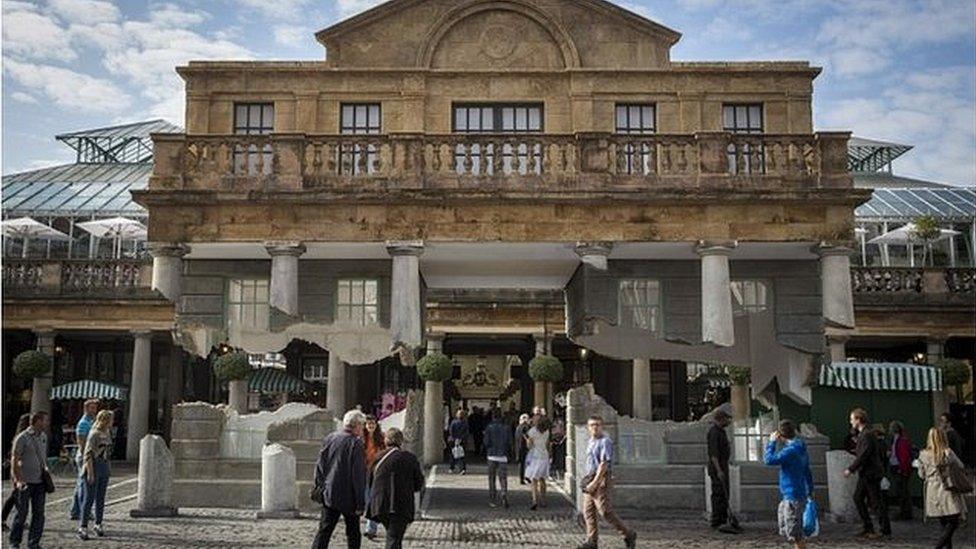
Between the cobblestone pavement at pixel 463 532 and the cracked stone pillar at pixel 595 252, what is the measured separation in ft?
15.3

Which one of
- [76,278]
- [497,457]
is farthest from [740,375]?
[76,278]

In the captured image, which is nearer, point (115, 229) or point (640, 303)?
point (640, 303)

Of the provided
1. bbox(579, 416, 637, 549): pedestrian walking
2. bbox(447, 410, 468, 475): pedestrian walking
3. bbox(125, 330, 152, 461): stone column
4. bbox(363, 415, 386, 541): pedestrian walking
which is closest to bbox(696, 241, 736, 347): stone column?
bbox(579, 416, 637, 549): pedestrian walking

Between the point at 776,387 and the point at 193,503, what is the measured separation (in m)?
11.9

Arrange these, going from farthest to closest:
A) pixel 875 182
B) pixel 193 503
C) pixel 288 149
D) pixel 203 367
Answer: pixel 875 182
pixel 203 367
pixel 288 149
pixel 193 503

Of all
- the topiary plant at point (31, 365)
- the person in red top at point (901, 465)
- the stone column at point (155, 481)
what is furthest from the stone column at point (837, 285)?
the topiary plant at point (31, 365)

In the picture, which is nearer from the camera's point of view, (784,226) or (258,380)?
(784,226)

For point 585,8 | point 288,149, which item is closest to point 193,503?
point 288,149

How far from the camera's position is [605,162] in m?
18.9

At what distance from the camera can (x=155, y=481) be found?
16562mm

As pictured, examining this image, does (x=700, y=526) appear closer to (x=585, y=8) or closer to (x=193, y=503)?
(x=193, y=503)

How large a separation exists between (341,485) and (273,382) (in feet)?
82.6

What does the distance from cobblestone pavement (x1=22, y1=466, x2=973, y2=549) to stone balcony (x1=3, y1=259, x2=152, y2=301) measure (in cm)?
1543

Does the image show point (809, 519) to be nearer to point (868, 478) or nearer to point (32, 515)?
point (868, 478)
